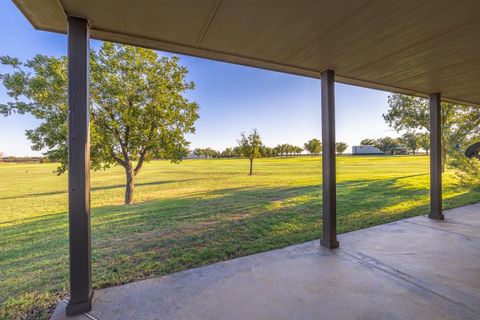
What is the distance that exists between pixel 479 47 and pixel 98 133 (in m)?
7.46

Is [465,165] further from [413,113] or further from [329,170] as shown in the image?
[413,113]

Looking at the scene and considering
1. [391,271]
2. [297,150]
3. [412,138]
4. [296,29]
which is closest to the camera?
[296,29]

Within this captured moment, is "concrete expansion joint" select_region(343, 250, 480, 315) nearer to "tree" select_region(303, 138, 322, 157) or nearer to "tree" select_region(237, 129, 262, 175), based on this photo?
"tree" select_region(237, 129, 262, 175)

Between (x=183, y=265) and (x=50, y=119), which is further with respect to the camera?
(x=50, y=119)

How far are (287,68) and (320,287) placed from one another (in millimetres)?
2572

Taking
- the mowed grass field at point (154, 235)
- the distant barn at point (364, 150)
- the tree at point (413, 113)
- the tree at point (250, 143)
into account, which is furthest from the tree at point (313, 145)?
the mowed grass field at point (154, 235)

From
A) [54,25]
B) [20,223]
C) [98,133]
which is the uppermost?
[54,25]

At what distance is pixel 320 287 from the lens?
2.13m

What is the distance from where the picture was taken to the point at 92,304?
190cm

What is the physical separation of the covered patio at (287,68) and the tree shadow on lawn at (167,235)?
468mm

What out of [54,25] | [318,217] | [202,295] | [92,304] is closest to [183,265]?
[202,295]

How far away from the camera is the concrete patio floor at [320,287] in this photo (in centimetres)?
180

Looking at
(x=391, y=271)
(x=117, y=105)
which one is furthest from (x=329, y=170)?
(x=117, y=105)

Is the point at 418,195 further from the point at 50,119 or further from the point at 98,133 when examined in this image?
the point at 50,119
